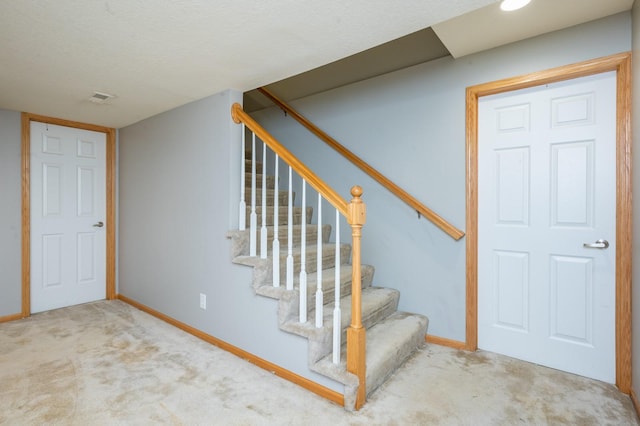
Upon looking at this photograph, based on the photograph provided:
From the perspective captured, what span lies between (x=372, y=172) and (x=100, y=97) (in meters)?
2.32

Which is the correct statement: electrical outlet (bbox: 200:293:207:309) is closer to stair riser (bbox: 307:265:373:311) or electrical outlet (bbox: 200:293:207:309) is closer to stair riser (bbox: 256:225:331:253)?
stair riser (bbox: 256:225:331:253)

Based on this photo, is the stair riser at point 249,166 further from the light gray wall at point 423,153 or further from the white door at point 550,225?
the white door at point 550,225

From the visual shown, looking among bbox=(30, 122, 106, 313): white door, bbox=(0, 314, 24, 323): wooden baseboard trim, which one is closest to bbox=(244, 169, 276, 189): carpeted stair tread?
bbox=(30, 122, 106, 313): white door

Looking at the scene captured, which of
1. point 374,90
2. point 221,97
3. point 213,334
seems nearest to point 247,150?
point 221,97

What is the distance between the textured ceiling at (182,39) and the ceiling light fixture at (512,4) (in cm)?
46

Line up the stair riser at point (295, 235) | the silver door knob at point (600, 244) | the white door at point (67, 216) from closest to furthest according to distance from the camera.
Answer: the silver door knob at point (600, 244)
the stair riser at point (295, 235)
the white door at point (67, 216)

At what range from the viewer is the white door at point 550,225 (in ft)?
6.61

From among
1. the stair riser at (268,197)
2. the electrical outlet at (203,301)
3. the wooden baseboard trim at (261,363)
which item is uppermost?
the stair riser at (268,197)

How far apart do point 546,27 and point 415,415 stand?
2.36 metres

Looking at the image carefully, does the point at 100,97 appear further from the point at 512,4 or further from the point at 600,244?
the point at 600,244

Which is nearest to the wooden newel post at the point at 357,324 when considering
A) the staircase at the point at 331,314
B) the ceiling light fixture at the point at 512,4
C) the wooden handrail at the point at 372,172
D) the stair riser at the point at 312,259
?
the staircase at the point at 331,314

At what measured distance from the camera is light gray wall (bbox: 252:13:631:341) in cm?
229

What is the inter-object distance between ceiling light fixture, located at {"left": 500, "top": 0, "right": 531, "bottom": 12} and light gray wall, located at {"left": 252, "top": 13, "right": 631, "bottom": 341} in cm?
47

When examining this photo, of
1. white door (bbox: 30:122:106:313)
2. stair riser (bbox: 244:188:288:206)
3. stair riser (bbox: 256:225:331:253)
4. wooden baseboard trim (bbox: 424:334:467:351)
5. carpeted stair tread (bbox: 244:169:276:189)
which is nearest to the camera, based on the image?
wooden baseboard trim (bbox: 424:334:467:351)
